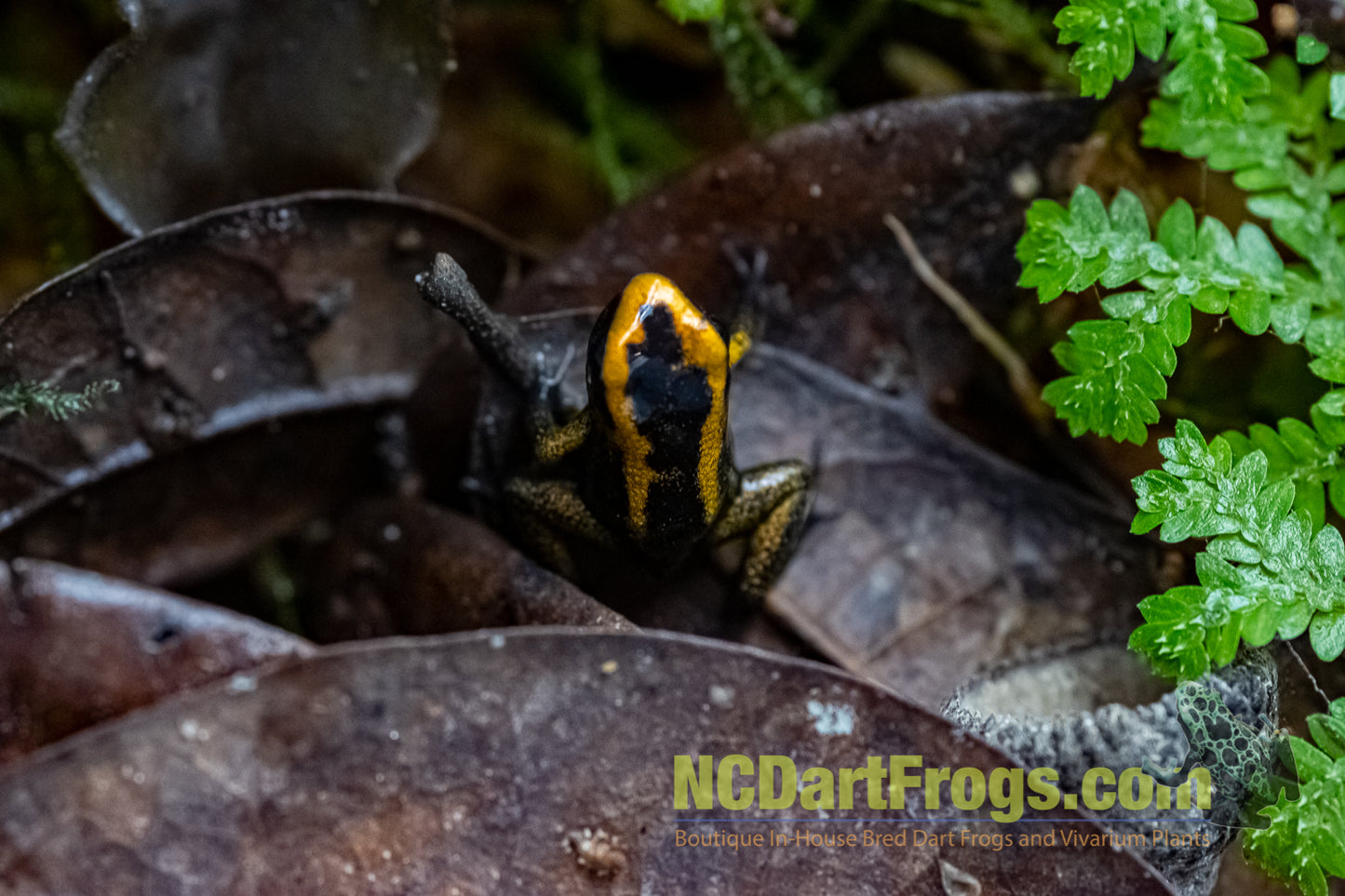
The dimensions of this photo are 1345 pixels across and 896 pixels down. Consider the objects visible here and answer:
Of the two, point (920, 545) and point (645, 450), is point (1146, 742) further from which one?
point (645, 450)

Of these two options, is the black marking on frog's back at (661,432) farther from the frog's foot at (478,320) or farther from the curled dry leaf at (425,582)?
the curled dry leaf at (425,582)

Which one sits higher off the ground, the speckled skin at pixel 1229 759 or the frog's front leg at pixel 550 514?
the frog's front leg at pixel 550 514

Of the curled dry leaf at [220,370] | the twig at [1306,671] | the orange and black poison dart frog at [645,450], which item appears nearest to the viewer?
the twig at [1306,671]

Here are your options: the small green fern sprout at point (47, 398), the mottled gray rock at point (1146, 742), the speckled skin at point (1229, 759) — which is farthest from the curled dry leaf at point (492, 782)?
the small green fern sprout at point (47, 398)

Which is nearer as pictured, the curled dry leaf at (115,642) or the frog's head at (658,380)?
the curled dry leaf at (115,642)

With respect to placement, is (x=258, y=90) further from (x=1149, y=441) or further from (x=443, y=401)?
(x=1149, y=441)

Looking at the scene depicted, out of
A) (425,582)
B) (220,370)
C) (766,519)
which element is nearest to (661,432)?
(766,519)

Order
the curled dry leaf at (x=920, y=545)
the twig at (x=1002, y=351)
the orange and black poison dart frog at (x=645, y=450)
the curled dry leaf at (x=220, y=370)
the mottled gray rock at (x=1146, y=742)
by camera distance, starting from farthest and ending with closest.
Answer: the twig at (x=1002, y=351)
the curled dry leaf at (x=920, y=545)
the orange and black poison dart frog at (x=645, y=450)
the curled dry leaf at (x=220, y=370)
the mottled gray rock at (x=1146, y=742)
